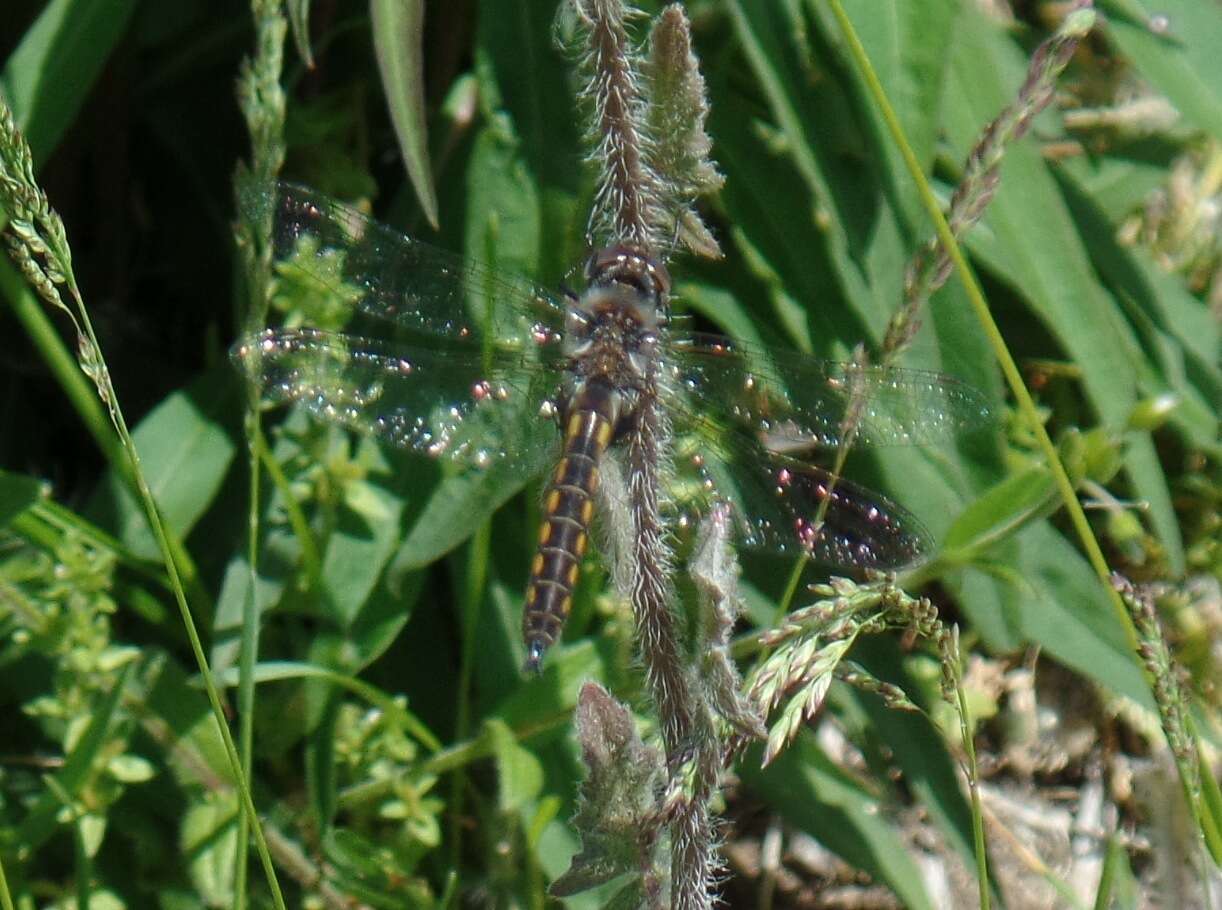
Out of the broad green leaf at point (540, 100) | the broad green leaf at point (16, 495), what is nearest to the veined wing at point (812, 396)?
the broad green leaf at point (540, 100)

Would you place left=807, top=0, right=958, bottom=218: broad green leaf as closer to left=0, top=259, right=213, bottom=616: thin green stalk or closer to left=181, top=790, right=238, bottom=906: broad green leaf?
left=0, top=259, right=213, bottom=616: thin green stalk

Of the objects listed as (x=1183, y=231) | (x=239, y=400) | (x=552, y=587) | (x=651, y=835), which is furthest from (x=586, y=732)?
(x=1183, y=231)

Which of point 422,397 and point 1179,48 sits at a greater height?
point 1179,48

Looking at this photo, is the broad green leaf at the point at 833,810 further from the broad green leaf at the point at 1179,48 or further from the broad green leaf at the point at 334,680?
the broad green leaf at the point at 1179,48

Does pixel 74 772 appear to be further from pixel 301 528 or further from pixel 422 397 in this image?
pixel 422 397

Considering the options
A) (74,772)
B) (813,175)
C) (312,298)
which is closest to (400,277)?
(312,298)

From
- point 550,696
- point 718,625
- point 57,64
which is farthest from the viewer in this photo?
point 57,64

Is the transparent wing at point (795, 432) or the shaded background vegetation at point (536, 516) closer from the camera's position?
the transparent wing at point (795, 432)

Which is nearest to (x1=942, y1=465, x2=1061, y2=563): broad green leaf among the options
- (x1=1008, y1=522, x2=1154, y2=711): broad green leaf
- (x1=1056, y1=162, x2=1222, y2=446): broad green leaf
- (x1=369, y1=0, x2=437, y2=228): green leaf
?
(x1=1008, y1=522, x2=1154, y2=711): broad green leaf
